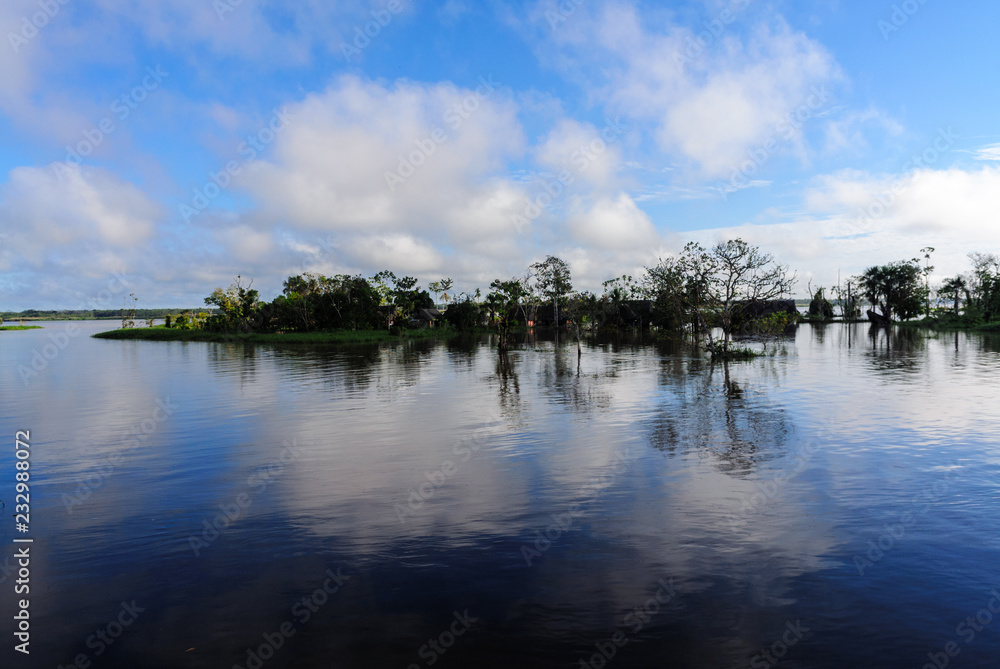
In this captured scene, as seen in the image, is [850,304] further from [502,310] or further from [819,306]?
[502,310]

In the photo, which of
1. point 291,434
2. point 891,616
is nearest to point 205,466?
point 291,434

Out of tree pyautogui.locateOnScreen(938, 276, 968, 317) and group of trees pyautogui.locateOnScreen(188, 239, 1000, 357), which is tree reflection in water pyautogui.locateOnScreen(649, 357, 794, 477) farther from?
tree pyautogui.locateOnScreen(938, 276, 968, 317)

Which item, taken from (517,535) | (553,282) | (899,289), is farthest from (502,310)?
(899,289)

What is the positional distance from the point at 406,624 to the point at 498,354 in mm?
45333

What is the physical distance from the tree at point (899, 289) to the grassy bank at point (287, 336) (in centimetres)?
9081

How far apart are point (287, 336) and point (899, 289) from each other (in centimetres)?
11845

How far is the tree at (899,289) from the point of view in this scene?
11525cm

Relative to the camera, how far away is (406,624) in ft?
26.4

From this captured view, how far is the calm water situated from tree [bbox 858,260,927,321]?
4324 inches

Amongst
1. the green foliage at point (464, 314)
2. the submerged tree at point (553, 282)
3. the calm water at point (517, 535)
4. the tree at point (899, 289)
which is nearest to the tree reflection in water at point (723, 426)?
the calm water at point (517, 535)

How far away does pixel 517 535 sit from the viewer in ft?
36.0

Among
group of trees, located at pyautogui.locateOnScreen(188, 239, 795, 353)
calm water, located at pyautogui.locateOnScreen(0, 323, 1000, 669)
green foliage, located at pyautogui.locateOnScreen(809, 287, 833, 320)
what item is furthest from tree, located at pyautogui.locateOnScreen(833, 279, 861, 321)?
calm water, located at pyautogui.locateOnScreen(0, 323, 1000, 669)

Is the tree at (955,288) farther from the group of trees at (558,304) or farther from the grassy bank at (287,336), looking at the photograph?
the grassy bank at (287,336)

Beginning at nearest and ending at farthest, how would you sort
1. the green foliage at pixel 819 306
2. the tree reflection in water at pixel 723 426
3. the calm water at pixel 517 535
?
1. the calm water at pixel 517 535
2. the tree reflection in water at pixel 723 426
3. the green foliage at pixel 819 306
